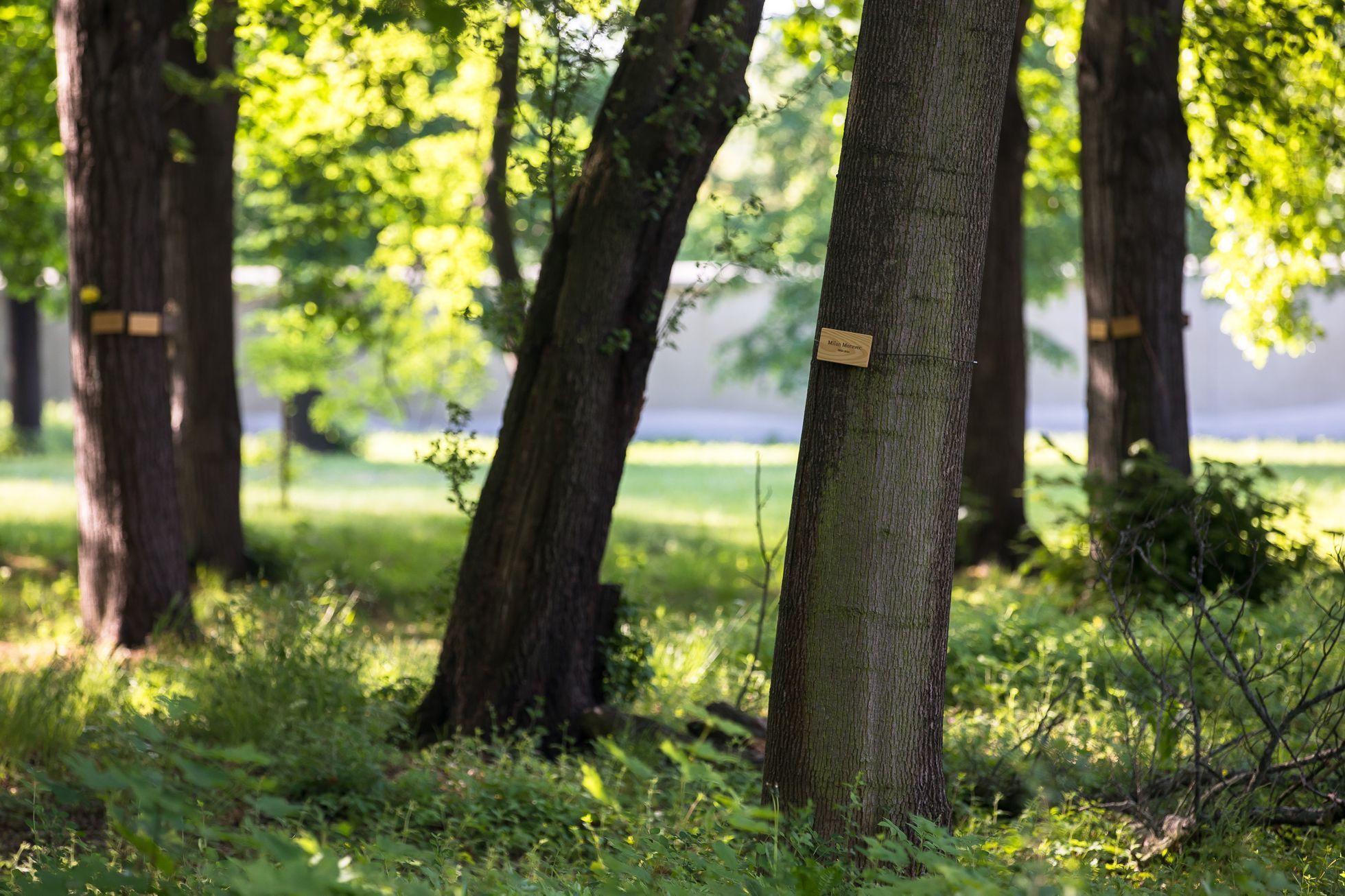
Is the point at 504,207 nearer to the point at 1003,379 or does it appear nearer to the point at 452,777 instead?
the point at 1003,379

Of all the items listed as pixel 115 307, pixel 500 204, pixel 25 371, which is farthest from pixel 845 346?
pixel 25 371

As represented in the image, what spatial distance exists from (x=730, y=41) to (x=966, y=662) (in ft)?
10.6

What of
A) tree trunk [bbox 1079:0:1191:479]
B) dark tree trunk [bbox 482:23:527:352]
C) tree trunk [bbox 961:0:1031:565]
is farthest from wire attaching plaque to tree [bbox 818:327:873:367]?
tree trunk [bbox 961:0:1031:565]

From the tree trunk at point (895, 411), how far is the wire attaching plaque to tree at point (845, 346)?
3cm

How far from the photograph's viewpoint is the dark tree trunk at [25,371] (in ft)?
72.5

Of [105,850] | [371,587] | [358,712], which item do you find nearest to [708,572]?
[371,587]

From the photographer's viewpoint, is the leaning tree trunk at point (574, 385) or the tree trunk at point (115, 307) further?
the tree trunk at point (115, 307)

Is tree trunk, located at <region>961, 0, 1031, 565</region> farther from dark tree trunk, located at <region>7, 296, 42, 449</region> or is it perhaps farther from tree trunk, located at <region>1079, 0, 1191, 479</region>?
dark tree trunk, located at <region>7, 296, 42, 449</region>

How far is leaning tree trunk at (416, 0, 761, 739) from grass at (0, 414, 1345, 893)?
37cm

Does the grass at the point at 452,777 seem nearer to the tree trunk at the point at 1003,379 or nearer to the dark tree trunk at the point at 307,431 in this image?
the tree trunk at the point at 1003,379

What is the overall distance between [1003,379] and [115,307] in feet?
21.7

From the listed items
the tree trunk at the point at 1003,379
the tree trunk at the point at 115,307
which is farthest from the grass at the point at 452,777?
the tree trunk at the point at 1003,379

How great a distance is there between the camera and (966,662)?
610 centimetres

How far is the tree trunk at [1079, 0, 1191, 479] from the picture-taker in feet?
26.2
